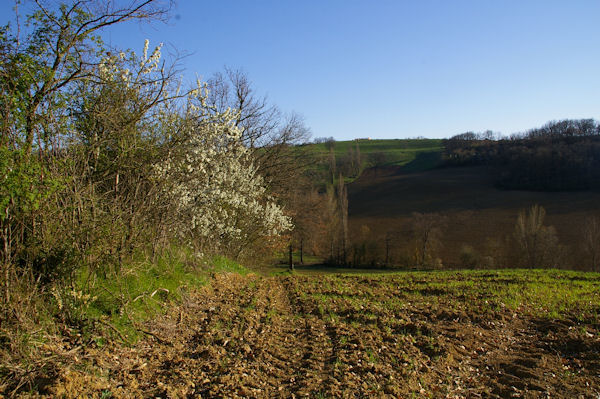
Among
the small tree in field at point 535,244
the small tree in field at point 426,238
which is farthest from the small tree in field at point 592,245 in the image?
the small tree in field at point 426,238

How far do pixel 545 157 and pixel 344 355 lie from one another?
75.2 meters

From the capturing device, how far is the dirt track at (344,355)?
166 inches

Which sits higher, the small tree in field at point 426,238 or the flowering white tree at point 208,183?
the flowering white tree at point 208,183

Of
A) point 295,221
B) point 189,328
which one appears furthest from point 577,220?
point 189,328

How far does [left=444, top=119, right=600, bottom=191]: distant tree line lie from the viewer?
63375 millimetres

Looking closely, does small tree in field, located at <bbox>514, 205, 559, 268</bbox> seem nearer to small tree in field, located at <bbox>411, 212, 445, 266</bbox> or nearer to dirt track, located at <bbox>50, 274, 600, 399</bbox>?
small tree in field, located at <bbox>411, 212, 445, 266</bbox>

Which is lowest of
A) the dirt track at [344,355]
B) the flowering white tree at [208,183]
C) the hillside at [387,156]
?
the dirt track at [344,355]

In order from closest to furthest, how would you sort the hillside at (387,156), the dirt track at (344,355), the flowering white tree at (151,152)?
the dirt track at (344,355) → the flowering white tree at (151,152) → the hillside at (387,156)

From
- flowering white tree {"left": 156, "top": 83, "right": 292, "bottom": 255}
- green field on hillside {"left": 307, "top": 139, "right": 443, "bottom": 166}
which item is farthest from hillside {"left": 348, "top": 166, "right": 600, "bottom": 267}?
flowering white tree {"left": 156, "top": 83, "right": 292, "bottom": 255}

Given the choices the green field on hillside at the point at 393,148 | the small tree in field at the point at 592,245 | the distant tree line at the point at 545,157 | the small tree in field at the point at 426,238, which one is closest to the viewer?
the small tree in field at the point at 592,245

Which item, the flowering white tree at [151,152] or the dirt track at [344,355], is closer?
the dirt track at [344,355]

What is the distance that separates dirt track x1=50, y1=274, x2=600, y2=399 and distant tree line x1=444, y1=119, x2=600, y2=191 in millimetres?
66944

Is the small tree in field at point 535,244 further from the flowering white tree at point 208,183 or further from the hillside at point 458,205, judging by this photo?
the flowering white tree at point 208,183

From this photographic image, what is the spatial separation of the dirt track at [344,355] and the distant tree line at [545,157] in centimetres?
6694
